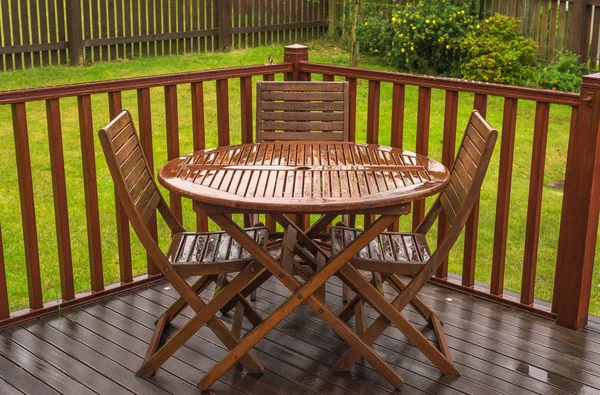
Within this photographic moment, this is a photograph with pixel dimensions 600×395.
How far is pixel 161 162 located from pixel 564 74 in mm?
4834

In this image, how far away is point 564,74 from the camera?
9.41 metres

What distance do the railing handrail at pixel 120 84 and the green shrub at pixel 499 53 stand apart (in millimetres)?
4964

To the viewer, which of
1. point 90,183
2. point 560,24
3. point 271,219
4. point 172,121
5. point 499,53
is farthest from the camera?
point 560,24

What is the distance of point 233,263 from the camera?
3572mm

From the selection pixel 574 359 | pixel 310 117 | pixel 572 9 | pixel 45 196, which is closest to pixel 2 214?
pixel 45 196

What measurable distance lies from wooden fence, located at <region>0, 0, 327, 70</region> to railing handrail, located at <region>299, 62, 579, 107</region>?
628 cm

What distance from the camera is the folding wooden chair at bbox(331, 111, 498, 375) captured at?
346cm

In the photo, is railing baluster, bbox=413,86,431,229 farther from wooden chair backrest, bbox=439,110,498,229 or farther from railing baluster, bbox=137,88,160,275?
railing baluster, bbox=137,88,160,275

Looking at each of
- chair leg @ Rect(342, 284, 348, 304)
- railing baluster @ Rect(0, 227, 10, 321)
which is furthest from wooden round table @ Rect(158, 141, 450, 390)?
railing baluster @ Rect(0, 227, 10, 321)

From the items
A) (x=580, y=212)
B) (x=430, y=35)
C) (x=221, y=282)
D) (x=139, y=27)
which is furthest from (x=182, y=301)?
(x=139, y=27)

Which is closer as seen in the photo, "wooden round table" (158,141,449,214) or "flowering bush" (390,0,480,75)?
"wooden round table" (158,141,449,214)

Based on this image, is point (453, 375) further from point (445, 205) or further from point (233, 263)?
point (233, 263)

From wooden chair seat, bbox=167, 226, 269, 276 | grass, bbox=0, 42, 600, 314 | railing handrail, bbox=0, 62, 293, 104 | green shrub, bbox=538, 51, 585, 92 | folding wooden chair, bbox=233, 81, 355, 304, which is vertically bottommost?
grass, bbox=0, 42, 600, 314

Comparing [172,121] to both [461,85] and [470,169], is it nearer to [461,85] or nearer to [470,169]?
[461,85]
